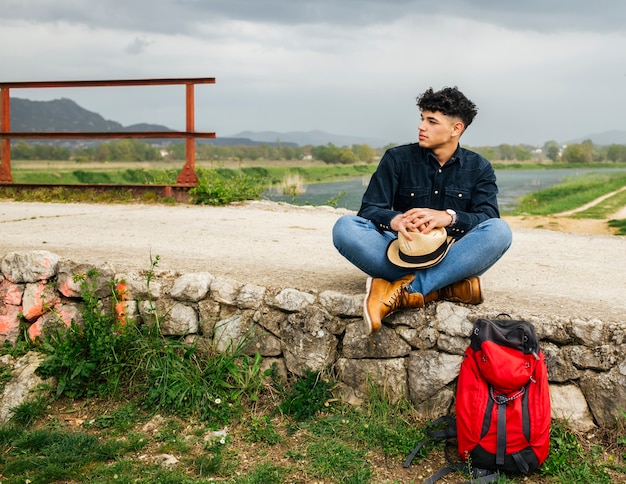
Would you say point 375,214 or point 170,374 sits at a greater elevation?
point 375,214

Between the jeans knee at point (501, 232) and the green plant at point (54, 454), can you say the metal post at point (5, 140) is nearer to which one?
the green plant at point (54, 454)

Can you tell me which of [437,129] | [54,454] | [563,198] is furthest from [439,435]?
[563,198]

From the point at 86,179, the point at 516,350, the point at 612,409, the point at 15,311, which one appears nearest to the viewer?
the point at 516,350

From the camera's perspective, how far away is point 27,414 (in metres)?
4.44

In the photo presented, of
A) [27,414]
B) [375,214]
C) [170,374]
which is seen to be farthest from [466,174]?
[27,414]

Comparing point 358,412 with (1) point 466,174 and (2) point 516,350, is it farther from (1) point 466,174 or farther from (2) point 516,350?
(1) point 466,174

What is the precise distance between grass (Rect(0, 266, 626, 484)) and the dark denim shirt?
119 cm

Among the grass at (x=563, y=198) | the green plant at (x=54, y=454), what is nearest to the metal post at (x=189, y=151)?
the green plant at (x=54, y=454)

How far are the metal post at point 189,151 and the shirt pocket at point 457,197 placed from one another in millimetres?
5790

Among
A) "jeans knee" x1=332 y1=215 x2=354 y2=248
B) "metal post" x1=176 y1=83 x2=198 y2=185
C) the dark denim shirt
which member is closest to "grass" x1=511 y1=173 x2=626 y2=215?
"metal post" x1=176 y1=83 x2=198 y2=185

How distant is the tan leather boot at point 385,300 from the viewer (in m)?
4.03

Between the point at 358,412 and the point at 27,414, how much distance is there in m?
2.14

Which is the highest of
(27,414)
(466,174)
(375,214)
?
(466,174)

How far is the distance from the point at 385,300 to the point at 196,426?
1409 mm
